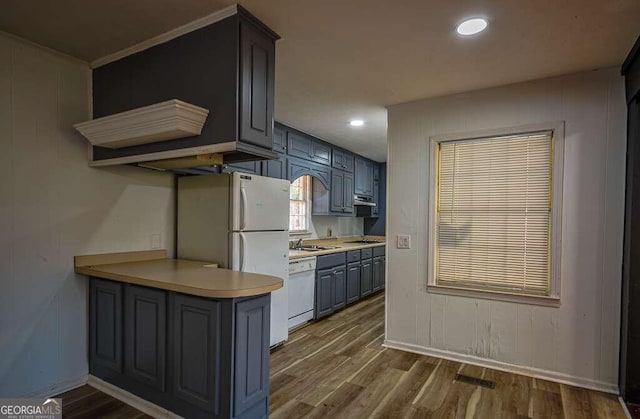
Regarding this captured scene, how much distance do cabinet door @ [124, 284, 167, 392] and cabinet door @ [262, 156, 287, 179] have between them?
1859 mm

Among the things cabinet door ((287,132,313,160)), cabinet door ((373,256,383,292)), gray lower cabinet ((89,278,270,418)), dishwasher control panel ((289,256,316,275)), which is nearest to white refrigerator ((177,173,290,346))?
dishwasher control panel ((289,256,316,275))

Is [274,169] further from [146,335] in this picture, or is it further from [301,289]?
[146,335]

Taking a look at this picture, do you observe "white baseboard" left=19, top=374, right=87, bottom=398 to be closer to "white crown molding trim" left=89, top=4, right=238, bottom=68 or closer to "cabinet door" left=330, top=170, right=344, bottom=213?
"white crown molding trim" left=89, top=4, right=238, bottom=68

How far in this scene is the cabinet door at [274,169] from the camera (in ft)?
12.2

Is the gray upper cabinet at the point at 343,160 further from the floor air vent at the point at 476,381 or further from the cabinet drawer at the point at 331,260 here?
the floor air vent at the point at 476,381

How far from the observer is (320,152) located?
474cm

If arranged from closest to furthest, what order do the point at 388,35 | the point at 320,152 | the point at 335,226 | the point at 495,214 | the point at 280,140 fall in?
the point at 388,35 → the point at 495,214 → the point at 280,140 → the point at 320,152 → the point at 335,226

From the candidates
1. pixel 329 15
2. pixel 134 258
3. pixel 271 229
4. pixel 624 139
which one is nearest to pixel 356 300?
pixel 271 229

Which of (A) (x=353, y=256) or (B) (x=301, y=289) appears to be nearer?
(B) (x=301, y=289)

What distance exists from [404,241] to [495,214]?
31.8 inches

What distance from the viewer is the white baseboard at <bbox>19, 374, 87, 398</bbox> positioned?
7.37ft

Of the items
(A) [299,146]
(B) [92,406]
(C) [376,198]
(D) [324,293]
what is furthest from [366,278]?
(B) [92,406]

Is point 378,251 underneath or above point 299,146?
underneath

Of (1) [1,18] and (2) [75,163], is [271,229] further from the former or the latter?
(1) [1,18]
